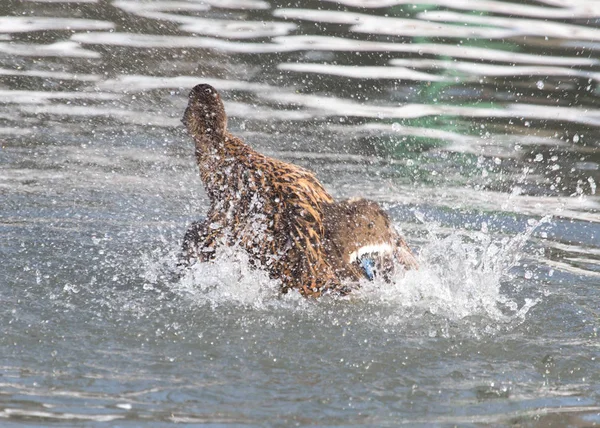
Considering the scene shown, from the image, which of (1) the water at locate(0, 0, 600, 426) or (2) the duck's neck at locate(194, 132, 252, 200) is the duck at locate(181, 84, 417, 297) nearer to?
(2) the duck's neck at locate(194, 132, 252, 200)

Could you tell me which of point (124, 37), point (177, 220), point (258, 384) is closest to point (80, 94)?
point (124, 37)

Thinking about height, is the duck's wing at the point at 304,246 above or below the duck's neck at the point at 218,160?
below

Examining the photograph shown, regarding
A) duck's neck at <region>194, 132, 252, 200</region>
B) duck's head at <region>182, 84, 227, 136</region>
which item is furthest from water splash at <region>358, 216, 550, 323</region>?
duck's head at <region>182, 84, 227, 136</region>

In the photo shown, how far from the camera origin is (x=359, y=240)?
20.2 feet

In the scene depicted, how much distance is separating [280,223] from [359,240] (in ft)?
1.48

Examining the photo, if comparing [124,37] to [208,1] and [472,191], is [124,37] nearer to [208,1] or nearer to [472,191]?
[208,1]

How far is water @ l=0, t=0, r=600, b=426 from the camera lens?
208 inches

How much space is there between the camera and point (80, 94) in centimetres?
1078

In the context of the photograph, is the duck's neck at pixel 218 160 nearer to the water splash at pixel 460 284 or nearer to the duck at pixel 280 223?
the duck at pixel 280 223

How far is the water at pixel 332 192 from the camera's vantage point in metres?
5.29

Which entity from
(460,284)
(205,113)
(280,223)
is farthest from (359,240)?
(205,113)

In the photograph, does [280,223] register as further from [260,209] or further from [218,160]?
[218,160]

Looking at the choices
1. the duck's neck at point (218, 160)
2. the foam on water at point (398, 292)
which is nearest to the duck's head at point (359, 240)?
the foam on water at point (398, 292)

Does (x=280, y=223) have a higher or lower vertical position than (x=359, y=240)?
higher
